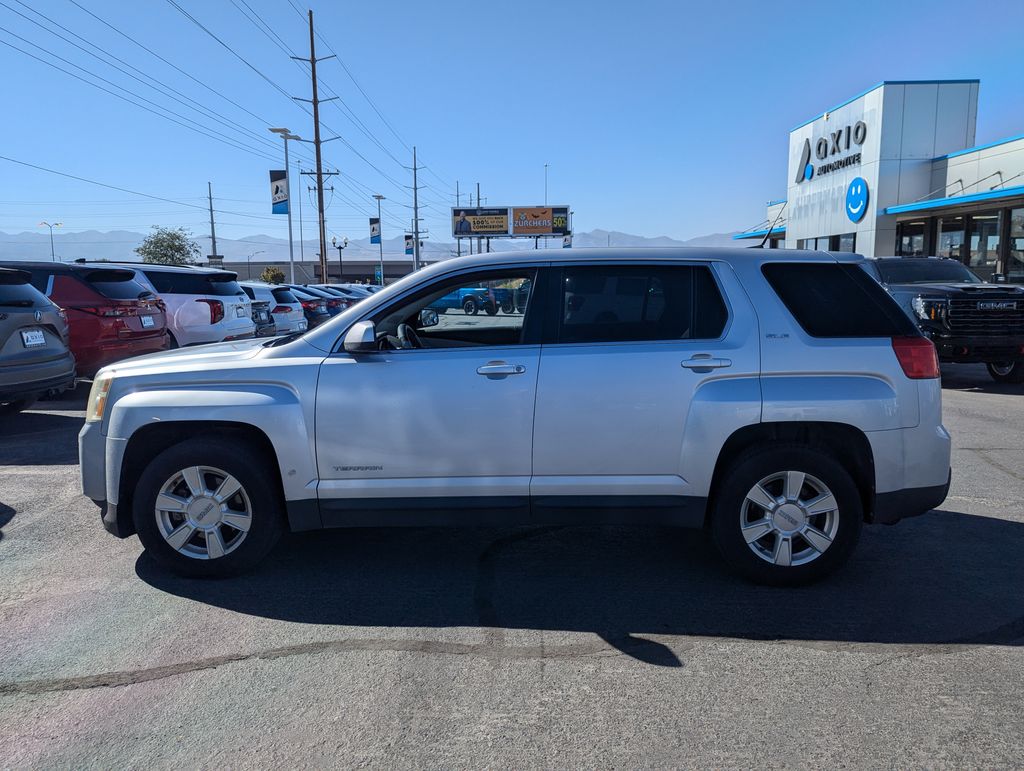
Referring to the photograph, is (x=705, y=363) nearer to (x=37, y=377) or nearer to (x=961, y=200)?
(x=37, y=377)

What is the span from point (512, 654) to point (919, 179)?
25.7m

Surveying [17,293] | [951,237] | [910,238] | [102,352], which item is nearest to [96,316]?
[102,352]

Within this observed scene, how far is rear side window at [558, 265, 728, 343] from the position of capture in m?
4.20

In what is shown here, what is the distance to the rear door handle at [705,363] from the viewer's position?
4.06 m

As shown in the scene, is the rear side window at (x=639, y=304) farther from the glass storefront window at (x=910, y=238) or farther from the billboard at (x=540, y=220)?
the billboard at (x=540, y=220)

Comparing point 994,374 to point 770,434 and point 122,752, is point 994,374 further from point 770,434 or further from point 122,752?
point 122,752

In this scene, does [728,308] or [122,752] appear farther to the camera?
[728,308]

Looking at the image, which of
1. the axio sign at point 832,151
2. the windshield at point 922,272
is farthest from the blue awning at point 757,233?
the windshield at point 922,272

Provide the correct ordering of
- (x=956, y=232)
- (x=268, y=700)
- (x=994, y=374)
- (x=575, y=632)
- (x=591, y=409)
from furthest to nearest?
(x=956, y=232)
(x=994, y=374)
(x=591, y=409)
(x=575, y=632)
(x=268, y=700)

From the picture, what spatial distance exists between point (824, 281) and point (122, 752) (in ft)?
13.3

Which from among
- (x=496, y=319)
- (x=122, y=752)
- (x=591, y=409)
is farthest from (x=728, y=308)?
(x=122, y=752)

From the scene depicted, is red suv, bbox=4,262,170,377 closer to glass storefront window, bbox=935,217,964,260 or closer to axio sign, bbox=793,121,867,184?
glass storefront window, bbox=935,217,964,260

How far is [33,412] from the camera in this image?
9797 mm

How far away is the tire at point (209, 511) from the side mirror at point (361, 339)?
842 mm
